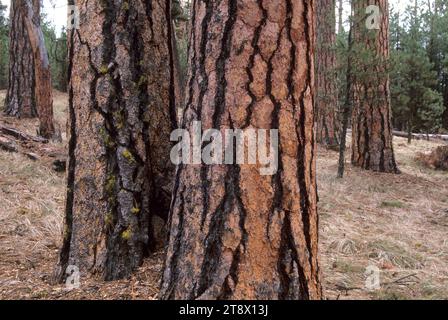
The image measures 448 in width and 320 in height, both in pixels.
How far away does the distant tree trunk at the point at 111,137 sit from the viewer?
219cm

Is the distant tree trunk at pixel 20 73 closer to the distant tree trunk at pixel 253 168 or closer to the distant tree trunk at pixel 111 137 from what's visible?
the distant tree trunk at pixel 111 137

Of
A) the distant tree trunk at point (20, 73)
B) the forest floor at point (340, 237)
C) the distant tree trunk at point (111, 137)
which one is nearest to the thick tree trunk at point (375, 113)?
the forest floor at point (340, 237)

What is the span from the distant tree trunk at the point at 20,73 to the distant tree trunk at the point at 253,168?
8023mm

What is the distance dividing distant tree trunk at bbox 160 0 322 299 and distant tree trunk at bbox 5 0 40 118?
26.3 ft

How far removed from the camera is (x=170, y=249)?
1.96 metres

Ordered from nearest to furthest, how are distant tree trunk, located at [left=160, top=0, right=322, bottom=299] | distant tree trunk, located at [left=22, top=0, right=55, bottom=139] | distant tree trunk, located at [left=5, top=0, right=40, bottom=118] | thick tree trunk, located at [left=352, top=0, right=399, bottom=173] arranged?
distant tree trunk, located at [left=160, top=0, right=322, bottom=299] < thick tree trunk, located at [left=352, top=0, right=399, bottom=173] < distant tree trunk, located at [left=22, top=0, right=55, bottom=139] < distant tree trunk, located at [left=5, top=0, right=40, bottom=118]

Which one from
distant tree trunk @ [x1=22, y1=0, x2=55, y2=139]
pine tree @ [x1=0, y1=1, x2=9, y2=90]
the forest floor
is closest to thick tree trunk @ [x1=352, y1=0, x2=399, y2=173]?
the forest floor

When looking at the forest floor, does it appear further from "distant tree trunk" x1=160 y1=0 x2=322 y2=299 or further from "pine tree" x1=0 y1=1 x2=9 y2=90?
"pine tree" x1=0 y1=1 x2=9 y2=90

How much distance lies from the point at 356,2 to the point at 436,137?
31.7ft

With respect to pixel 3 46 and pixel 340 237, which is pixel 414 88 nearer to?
pixel 340 237

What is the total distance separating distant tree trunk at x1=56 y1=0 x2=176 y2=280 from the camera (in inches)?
86.4

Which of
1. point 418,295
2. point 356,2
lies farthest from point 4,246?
point 356,2

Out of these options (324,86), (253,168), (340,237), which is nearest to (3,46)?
(324,86)
